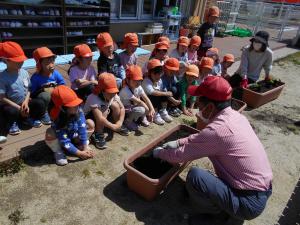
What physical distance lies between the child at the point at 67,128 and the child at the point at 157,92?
1141 millimetres

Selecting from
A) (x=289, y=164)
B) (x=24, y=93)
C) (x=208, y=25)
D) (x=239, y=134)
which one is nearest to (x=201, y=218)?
(x=239, y=134)

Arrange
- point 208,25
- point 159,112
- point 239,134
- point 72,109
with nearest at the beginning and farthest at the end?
point 239,134 → point 72,109 → point 159,112 → point 208,25

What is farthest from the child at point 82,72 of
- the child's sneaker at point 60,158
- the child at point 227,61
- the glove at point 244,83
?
the glove at point 244,83

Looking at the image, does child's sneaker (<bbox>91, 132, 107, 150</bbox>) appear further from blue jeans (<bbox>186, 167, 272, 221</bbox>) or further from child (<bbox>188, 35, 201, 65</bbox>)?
child (<bbox>188, 35, 201, 65</bbox>)

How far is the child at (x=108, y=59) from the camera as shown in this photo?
3.85 m

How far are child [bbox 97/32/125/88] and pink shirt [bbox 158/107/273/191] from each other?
2.14 m

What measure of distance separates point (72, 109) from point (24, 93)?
999 mm

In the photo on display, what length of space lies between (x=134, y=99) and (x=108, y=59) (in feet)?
2.63

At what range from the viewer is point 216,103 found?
7.39ft

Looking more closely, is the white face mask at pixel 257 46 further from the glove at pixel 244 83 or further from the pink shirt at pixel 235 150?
the pink shirt at pixel 235 150

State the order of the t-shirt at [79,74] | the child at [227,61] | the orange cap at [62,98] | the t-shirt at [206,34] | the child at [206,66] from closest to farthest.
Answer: the orange cap at [62,98], the t-shirt at [79,74], the child at [206,66], the child at [227,61], the t-shirt at [206,34]

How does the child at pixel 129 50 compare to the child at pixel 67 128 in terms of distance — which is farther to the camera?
the child at pixel 129 50

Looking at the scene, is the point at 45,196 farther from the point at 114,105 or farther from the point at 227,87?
the point at 227,87

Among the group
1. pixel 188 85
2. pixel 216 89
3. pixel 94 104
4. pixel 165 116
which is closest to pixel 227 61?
pixel 188 85
